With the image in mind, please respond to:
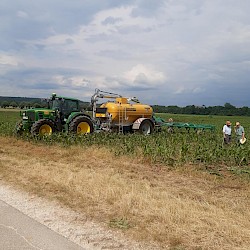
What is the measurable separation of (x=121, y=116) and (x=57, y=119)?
393 cm

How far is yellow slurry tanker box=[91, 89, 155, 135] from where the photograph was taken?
19750mm

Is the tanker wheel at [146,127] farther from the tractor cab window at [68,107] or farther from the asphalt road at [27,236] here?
the asphalt road at [27,236]

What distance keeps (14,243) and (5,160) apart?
6.84m

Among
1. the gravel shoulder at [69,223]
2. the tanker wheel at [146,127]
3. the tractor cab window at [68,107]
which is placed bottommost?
the gravel shoulder at [69,223]

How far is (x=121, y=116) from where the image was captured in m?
19.9

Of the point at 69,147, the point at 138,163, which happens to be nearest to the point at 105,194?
the point at 138,163

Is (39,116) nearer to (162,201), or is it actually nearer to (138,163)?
(138,163)

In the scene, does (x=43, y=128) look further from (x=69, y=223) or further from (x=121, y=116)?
(x=69, y=223)

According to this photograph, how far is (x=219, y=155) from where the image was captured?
11.9m

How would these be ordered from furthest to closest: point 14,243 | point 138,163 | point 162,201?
point 138,163
point 162,201
point 14,243

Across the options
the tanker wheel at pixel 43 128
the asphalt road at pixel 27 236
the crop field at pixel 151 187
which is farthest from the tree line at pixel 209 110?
the asphalt road at pixel 27 236

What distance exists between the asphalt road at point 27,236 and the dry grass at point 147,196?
2.92 feet

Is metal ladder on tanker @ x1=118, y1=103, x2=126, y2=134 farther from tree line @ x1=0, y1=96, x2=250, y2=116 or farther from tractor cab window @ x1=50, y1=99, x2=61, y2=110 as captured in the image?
tree line @ x1=0, y1=96, x2=250, y2=116

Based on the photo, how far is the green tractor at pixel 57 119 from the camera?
16719 millimetres
